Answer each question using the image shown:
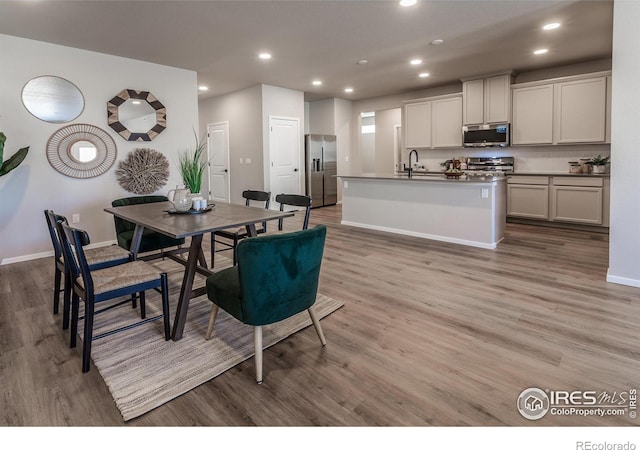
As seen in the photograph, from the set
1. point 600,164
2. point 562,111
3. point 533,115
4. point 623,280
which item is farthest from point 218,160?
point 623,280

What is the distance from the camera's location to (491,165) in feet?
22.1

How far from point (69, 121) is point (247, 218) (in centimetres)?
353

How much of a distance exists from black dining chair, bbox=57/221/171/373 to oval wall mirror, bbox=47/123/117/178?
9.74ft

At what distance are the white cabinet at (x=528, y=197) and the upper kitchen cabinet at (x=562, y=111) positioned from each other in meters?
0.66

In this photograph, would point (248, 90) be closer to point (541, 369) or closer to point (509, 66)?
point (509, 66)

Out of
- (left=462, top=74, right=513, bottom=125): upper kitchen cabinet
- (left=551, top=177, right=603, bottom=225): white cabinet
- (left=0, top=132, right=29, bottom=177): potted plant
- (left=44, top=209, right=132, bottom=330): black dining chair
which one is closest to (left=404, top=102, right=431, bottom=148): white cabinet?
(left=462, top=74, right=513, bottom=125): upper kitchen cabinet

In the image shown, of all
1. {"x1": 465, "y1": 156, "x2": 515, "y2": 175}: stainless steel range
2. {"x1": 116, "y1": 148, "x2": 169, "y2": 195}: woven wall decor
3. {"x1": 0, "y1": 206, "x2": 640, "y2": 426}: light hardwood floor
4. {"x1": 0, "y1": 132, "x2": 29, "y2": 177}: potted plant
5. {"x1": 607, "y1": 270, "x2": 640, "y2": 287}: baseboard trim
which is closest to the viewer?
{"x1": 0, "y1": 206, "x2": 640, "y2": 426}: light hardwood floor

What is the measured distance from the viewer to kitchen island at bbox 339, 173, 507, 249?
4.62 metres

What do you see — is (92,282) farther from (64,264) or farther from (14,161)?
(14,161)

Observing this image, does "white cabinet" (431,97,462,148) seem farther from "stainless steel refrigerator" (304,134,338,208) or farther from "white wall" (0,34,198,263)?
"white wall" (0,34,198,263)

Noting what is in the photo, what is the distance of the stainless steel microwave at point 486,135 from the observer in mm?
6258

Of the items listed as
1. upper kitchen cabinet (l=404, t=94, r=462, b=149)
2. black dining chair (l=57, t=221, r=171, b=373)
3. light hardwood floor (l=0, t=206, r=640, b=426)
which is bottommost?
light hardwood floor (l=0, t=206, r=640, b=426)

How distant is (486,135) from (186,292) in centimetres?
592

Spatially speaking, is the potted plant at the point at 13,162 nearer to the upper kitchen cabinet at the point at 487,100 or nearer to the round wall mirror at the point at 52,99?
the round wall mirror at the point at 52,99
